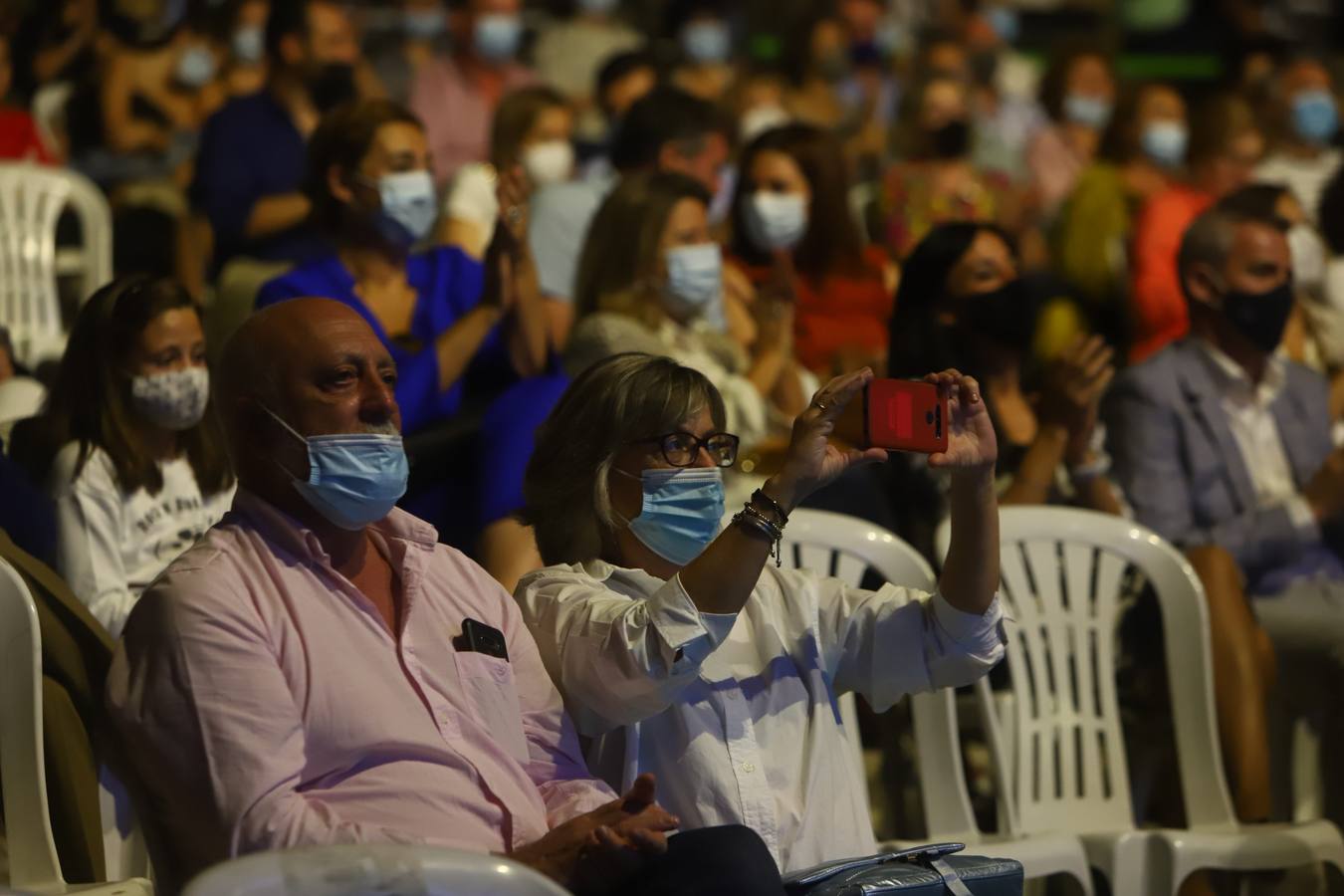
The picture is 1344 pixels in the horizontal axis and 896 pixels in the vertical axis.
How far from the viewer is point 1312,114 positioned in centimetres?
845

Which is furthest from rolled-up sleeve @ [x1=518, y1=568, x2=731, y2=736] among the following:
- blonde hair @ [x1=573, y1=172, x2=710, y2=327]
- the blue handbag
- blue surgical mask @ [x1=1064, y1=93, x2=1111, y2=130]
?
blue surgical mask @ [x1=1064, y1=93, x2=1111, y2=130]

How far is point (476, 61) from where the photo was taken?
8305mm

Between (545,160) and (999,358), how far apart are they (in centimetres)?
237

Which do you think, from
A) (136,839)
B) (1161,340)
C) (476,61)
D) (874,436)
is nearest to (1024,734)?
(874,436)

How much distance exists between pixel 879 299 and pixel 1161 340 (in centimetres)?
110

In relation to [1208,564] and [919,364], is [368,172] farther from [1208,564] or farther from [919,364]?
[1208,564]

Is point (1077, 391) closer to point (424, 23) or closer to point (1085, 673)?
point (1085, 673)

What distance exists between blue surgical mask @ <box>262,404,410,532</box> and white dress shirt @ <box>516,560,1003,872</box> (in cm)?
43

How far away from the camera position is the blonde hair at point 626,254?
197 inches

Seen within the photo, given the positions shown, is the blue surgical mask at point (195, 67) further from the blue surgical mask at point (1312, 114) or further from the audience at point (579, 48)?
the blue surgical mask at point (1312, 114)

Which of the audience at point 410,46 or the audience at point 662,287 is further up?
→ the audience at point 410,46

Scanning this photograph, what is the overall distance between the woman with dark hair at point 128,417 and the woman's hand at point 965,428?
1645 mm

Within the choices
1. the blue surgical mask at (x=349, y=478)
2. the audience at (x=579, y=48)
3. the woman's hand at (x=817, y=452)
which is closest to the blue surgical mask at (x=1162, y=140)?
the audience at (x=579, y=48)

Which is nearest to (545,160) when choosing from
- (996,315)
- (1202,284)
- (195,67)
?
(195,67)
